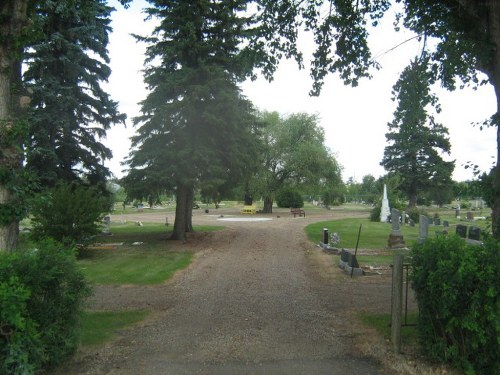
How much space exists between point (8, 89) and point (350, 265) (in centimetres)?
936

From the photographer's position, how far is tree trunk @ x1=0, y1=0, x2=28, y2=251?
17.1ft

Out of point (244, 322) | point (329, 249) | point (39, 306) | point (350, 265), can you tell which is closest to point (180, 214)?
point (329, 249)

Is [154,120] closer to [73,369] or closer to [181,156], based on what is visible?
[181,156]

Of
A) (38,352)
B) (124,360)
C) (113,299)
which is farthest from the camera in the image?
(113,299)

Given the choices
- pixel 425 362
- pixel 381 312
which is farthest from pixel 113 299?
pixel 425 362

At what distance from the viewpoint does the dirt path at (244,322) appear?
203 inches

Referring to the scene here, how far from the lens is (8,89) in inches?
216

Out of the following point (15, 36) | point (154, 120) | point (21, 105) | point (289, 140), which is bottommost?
point (21, 105)

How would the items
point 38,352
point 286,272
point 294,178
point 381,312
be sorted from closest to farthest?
point 38,352, point 381,312, point 286,272, point 294,178

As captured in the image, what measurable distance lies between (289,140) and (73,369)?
40.5 meters

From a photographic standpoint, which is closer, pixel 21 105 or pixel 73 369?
pixel 73 369

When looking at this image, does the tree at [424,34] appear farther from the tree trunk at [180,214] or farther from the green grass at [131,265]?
the tree trunk at [180,214]

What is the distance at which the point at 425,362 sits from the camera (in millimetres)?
5059

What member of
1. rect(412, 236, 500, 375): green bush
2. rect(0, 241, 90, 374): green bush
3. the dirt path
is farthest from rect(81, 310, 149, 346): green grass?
rect(412, 236, 500, 375): green bush
